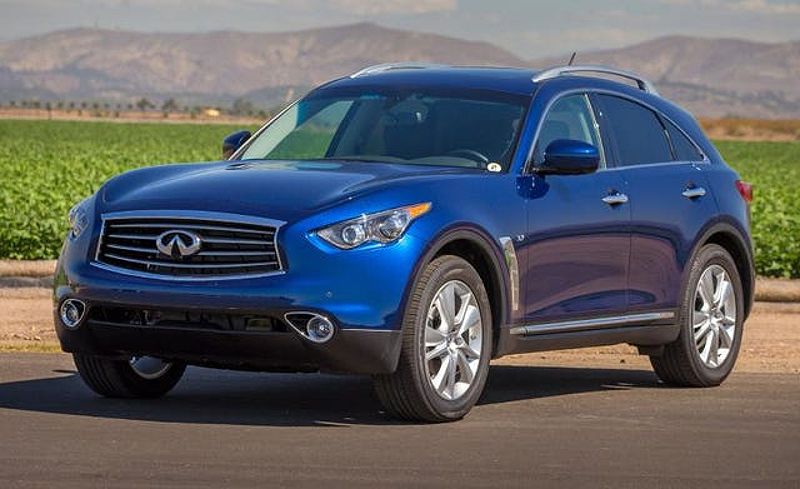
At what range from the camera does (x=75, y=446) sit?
8086 mm

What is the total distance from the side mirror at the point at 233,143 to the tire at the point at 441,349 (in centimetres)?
205

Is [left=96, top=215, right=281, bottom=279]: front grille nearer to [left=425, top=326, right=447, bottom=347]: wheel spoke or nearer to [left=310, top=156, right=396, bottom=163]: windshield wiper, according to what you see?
[left=425, top=326, right=447, bottom=347]: wheel spoke

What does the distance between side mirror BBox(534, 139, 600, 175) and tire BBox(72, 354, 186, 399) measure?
228 centimetres

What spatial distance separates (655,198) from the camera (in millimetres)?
10898

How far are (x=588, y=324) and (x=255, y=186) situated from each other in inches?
84.8

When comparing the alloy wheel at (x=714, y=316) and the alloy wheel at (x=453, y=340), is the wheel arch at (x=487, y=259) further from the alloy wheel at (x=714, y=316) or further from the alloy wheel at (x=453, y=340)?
the alloy wheel at (x=714, y=316)

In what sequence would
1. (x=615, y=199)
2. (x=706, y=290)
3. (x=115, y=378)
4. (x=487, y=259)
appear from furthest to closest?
(x=706, y=290)
(x=615, y=199)
(x=115, y=378)
(x=487, y=259)

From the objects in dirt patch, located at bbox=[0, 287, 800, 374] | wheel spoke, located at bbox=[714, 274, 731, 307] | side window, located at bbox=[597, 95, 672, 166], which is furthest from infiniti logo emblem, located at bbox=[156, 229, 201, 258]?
dirt patch, located at bbox=[0, 287, 800, 374]

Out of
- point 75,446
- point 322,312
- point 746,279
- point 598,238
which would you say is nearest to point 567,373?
point 746,279

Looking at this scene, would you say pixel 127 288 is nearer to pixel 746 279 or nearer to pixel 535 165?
pixel 535 165

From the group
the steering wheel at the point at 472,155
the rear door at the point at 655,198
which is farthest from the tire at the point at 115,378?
the rear door at the point at 655,198

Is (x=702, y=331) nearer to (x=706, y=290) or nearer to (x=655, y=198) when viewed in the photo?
(x=706, y=290)

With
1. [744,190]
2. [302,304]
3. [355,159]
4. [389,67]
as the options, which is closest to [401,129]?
[355,159]

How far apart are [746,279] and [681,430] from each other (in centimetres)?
292
